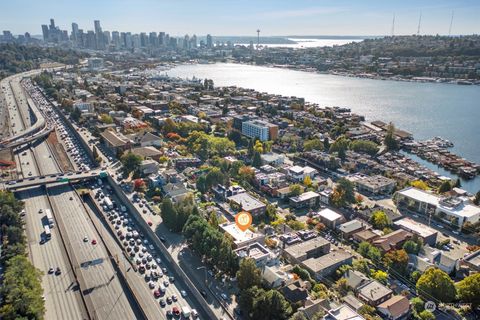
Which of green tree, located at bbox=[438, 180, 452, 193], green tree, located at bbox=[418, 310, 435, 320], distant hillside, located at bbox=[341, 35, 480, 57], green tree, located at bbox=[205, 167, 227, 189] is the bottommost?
green tree, located at bbox=[418, 310, 435, 320]

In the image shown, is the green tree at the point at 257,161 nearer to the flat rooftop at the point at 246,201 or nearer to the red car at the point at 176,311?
the flat rooftop at the point at 246,201

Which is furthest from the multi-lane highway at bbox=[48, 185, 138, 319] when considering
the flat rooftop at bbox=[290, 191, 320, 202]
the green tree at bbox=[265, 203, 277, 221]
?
the flat rooftop at bbox=[290, 191, 320, 202]

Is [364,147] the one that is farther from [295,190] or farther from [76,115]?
[76,115]

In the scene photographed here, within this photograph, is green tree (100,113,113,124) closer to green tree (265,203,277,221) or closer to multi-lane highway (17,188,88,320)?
multi-lane highway (17,188,88,320)

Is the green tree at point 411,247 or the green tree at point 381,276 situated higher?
the green tree at point 411,247

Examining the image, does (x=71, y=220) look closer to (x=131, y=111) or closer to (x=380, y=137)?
(x=131, y=111)

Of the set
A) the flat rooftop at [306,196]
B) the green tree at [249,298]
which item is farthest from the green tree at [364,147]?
the green tree at [249,298]

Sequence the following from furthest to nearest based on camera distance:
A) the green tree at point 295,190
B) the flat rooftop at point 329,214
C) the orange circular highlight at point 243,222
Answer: the green tree at point 295,190, the flat rooftop at point 329,214, the orange circular highlight at point 243,222
